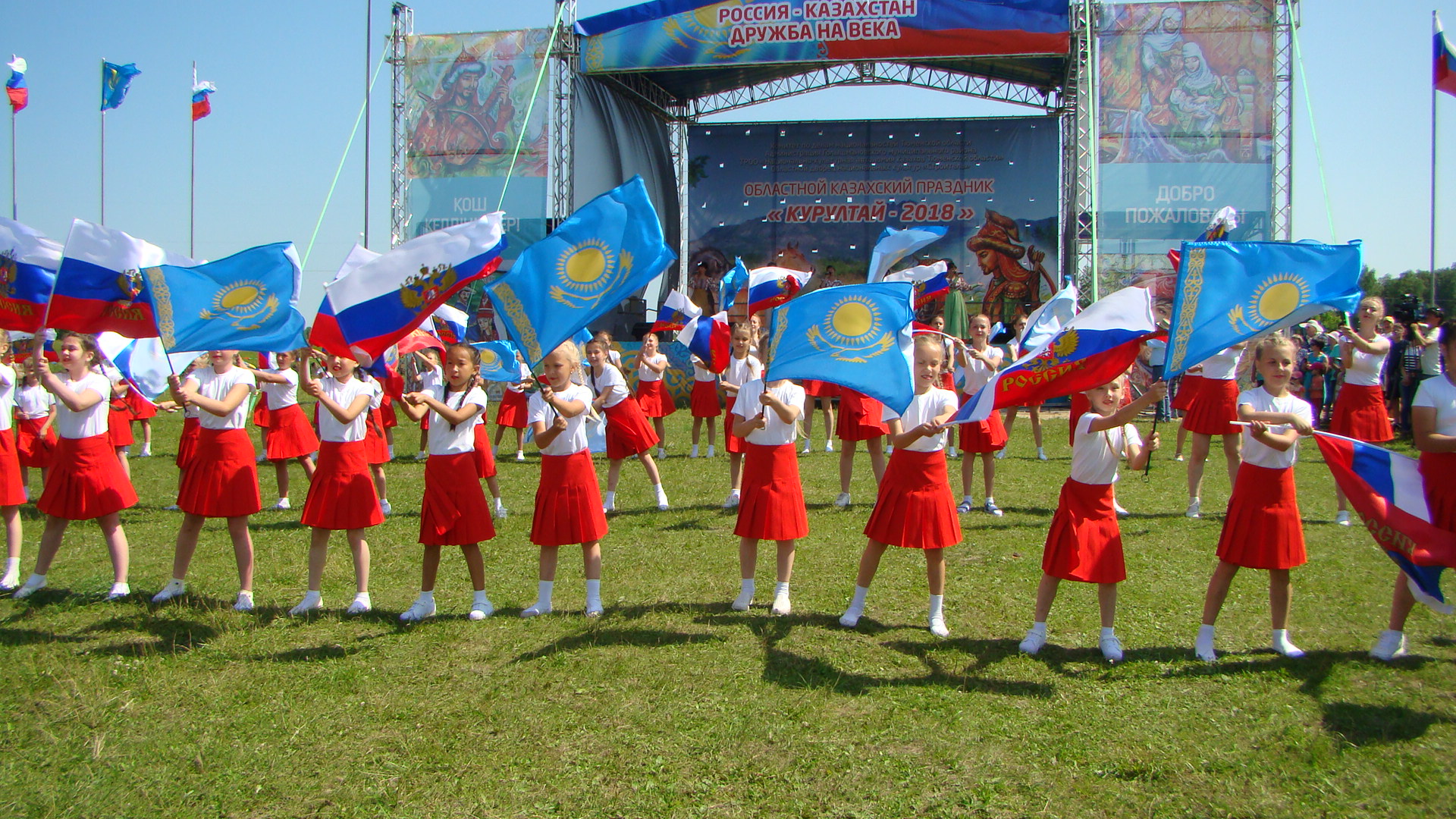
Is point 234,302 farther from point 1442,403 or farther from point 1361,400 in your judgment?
point 1361,400

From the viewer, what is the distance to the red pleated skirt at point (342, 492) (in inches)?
231

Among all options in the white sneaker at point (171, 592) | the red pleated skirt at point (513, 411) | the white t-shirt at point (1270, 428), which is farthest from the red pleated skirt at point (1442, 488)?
the red pleated skirt at point (513, 411)

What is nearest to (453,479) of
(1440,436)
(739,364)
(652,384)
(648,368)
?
(739,364)

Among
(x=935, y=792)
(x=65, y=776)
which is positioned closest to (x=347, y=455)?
(x=65, y=776)

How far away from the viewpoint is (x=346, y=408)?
5.89 metres

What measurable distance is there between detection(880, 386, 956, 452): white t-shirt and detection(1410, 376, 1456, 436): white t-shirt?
7.54 ft

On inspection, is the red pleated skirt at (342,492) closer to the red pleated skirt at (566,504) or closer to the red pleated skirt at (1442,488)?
the red pleated skirt at (566,504)

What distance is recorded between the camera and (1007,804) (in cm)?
366

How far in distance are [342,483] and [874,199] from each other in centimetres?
2003

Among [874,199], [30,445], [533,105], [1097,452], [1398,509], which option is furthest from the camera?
[874,199]

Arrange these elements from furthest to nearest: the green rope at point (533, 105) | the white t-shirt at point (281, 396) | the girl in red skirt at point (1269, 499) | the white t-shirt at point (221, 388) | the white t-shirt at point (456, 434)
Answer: the green rope at point (533, 105) → the white t-shirt at point (281, 396) → the white t-shirt at point (221, 388) → the white t-shirt at point (456, 434) → the girl in red skirt at point (1269, 499)

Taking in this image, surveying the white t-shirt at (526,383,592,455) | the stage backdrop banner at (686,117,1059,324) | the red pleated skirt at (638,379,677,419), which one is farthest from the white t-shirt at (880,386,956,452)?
the stage backdrop banner at (686,117,1059,324)

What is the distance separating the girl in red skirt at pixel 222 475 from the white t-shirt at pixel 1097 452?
16.6 feet

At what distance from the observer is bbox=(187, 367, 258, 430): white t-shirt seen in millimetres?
6180
